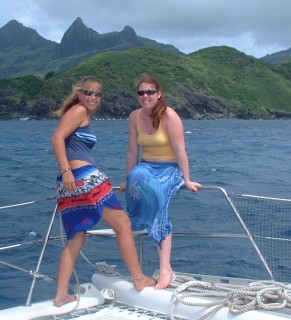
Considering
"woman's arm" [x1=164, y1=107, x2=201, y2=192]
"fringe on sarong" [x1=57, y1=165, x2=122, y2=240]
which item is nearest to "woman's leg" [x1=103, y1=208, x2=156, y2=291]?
"fringe on sarong" [x1=57, y1=165, x2=122, y2=240]

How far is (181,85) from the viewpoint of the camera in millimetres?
129000

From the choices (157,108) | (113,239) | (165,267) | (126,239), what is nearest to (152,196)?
(126,239)

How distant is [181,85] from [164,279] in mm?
125813

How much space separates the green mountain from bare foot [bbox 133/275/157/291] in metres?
106

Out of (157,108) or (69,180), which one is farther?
(157,108)

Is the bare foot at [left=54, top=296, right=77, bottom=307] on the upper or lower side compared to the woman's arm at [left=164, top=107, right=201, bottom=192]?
lower

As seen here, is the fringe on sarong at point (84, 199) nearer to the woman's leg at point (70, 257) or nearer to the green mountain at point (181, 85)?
the woman's leg at point (70, 257)

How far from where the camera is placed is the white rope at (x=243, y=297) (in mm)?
3650

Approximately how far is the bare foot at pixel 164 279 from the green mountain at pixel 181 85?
106m

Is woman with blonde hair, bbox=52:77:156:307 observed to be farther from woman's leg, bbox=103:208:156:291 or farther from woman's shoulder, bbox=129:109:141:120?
woman's shoulder, bbox=129:109:141:120

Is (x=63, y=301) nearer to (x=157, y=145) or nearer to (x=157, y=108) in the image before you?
(x=157, y=145)

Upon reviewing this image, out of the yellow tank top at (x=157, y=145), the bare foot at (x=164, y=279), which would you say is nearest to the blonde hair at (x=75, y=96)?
the yellow tank top at (x=157, y=145)

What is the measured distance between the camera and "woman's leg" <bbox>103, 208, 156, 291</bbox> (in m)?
4.24

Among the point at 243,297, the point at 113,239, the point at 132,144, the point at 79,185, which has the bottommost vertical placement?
the point at 113,239
